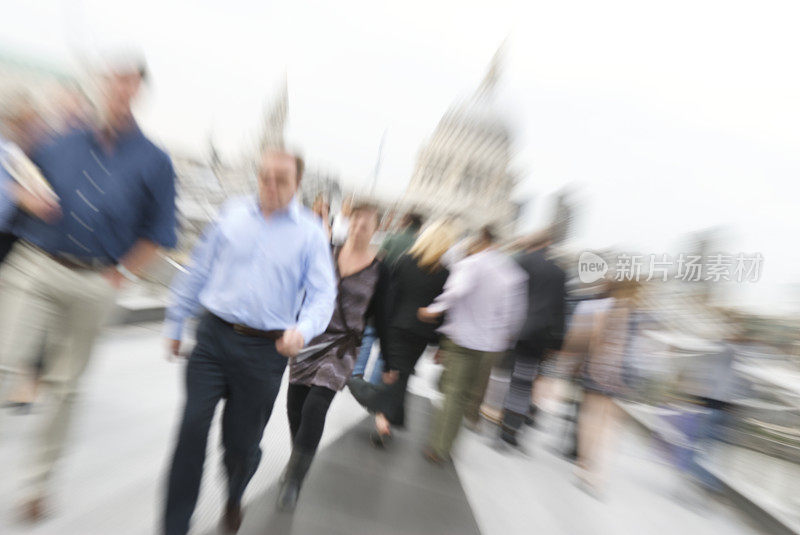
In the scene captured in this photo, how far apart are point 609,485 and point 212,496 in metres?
2.90

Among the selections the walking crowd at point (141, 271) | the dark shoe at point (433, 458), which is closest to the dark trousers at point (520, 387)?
the dark shoe at point (433, 458)

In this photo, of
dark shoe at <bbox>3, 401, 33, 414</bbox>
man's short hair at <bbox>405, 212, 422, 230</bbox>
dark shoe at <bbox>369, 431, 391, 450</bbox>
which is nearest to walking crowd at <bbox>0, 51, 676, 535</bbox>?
dark shoe at <bbox>3, 401, 33, 414</bbox>

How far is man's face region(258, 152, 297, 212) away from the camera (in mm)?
2193

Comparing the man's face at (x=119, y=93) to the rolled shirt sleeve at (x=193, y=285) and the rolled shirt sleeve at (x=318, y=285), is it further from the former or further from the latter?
the rolled shirt sleeve at (x=318, y=285)

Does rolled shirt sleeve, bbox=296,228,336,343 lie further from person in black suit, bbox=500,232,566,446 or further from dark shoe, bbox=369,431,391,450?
person in black suit, bbox=500,232,566,446

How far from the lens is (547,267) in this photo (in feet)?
13.5

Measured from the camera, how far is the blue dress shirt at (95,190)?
216 centimetres

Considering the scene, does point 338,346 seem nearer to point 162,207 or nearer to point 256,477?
point 256,477

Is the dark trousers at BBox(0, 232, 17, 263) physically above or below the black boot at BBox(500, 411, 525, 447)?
above

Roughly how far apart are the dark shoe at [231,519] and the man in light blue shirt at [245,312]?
208 mm

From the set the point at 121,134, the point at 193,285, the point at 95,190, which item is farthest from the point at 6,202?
the point at 193,285

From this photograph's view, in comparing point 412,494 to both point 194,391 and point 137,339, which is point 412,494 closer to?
point 194,391

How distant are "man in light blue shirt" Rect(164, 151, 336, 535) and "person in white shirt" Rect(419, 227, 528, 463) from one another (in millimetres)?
1663

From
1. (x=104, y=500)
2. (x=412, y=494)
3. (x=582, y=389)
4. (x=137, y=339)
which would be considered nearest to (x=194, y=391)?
(x=104, y=500)
